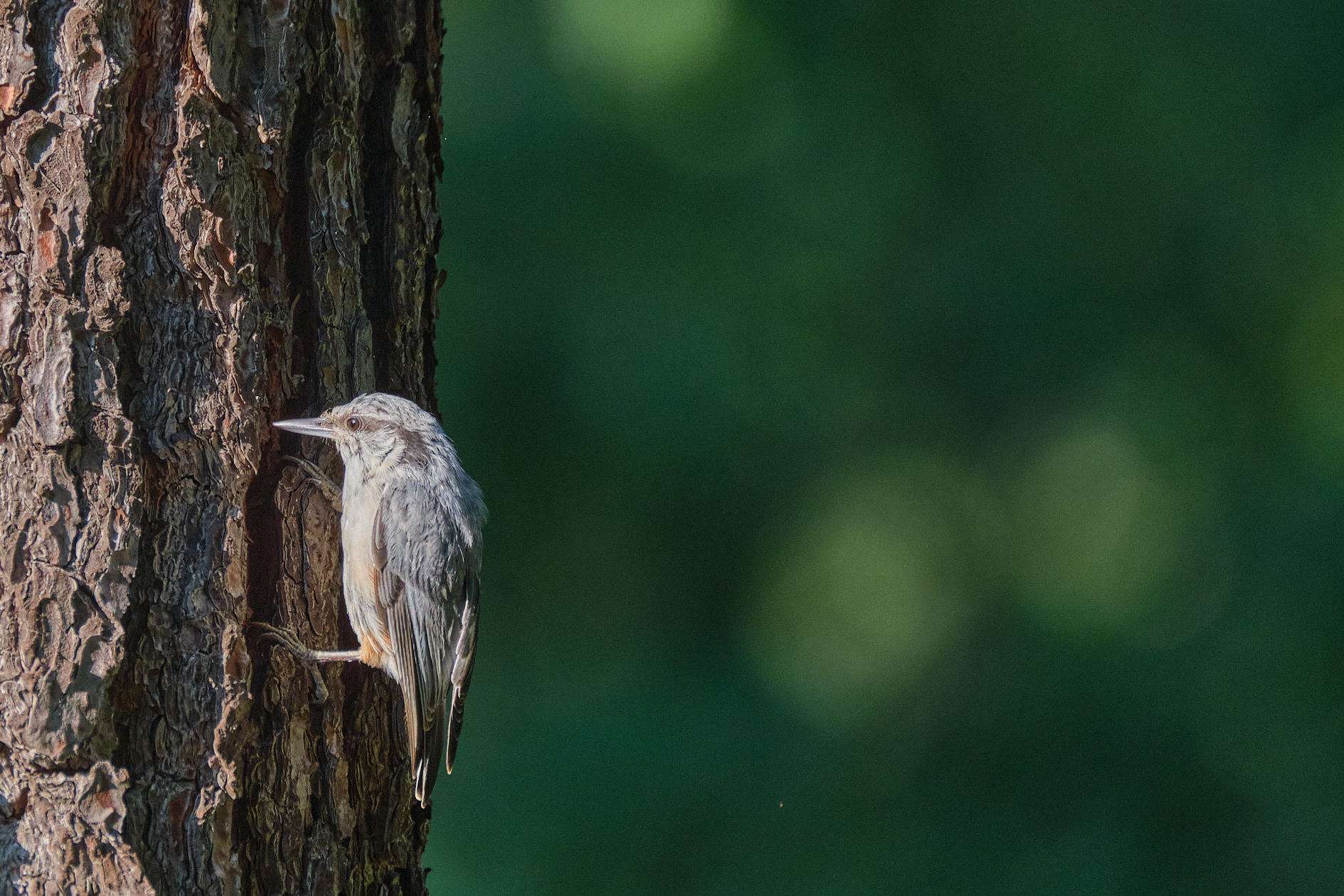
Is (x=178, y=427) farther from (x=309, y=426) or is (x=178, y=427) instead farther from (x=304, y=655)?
(x=304, y=655)

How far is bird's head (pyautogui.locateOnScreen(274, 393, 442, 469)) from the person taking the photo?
1744mm

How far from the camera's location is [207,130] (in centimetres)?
158

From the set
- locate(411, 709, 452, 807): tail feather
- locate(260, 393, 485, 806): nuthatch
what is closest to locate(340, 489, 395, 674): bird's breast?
locate(260, 393, 485, 806): nuthatch

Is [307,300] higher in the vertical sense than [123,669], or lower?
higher

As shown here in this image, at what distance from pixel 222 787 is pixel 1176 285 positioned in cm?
367

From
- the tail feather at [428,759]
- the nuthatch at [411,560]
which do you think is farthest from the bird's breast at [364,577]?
the tail feather at [428,759]

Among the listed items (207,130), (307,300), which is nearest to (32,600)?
(307,300)

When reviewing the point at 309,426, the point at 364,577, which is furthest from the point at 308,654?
the point at 309,426

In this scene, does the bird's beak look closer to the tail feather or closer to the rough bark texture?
the rough bark texture

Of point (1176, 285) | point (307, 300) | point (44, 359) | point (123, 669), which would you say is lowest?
point (123, 669)

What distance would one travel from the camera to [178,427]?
1590 millimetres

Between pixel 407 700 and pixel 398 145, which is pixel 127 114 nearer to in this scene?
pixel 398 145

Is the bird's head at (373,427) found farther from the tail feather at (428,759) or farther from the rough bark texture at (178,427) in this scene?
the tail feather at (428,759)

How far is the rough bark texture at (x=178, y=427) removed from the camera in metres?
1.50
